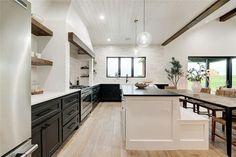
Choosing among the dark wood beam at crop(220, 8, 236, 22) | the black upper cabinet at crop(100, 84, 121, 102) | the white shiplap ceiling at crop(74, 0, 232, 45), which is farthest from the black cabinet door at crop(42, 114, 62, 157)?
the dark wood beam at crop(220, 8, 236, 22)

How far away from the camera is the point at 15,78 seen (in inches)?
42.6

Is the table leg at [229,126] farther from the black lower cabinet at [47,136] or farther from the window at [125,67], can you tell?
the window at [125,67]

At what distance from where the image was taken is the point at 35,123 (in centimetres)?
212

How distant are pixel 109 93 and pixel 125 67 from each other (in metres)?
1.59

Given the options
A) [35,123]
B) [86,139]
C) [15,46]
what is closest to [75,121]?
[86,139]

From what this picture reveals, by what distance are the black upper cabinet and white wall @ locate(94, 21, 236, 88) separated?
0.66 metres

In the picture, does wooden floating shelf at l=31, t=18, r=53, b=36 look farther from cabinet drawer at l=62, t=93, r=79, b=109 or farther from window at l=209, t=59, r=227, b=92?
window at l=209, t=59, r=227, b=92

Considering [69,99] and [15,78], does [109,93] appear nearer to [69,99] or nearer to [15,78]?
[69,99]

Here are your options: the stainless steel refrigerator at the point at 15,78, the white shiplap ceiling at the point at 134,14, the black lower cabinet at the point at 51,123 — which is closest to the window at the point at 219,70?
the white shiplap ceiling at the point at 134,14

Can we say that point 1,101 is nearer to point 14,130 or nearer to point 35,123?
point 14,130

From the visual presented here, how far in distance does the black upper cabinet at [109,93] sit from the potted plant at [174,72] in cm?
256

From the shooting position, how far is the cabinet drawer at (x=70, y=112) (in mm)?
3322

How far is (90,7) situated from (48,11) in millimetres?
1166

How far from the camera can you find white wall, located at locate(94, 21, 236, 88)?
29.9ft
